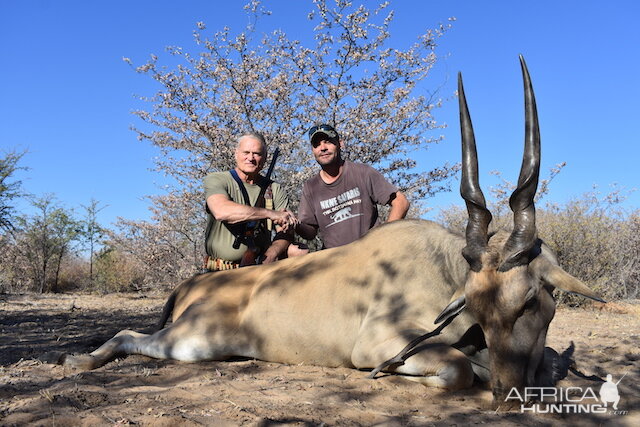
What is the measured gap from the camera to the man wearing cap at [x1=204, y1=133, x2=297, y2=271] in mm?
5809

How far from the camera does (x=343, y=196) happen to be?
6000 millimetres

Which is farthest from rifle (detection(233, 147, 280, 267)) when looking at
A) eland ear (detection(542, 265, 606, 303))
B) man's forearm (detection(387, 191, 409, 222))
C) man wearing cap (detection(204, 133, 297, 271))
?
eland ear (detection(542, 265, 606, 303))

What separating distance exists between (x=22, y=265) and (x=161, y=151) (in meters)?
10.6

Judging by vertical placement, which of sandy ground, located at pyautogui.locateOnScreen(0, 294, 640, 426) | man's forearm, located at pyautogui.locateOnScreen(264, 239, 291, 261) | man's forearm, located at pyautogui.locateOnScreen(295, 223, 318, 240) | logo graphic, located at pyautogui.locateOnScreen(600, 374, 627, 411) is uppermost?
man's forearm, located at pyautogui.locateOnScreen(295, 223, 318, 240)

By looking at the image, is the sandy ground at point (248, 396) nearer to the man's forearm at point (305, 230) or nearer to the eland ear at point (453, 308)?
the eland ear at point (453, 308)

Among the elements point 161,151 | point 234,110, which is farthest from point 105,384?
point 161,151

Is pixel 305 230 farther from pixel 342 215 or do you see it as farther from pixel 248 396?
pixel 248 396

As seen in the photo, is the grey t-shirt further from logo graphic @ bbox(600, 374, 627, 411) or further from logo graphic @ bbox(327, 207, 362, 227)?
logo graphic @ bbox(600, 374, 627, 411)

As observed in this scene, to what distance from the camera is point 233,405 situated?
288 cm

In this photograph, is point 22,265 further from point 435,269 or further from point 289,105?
point 435,269

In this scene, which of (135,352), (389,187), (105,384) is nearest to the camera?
(105,384)

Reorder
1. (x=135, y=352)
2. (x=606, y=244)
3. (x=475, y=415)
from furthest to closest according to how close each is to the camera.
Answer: (x=606, y=244)
(x=135, y=352)
(x=475, y=415)

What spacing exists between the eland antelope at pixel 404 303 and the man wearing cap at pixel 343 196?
1199 millimetres
